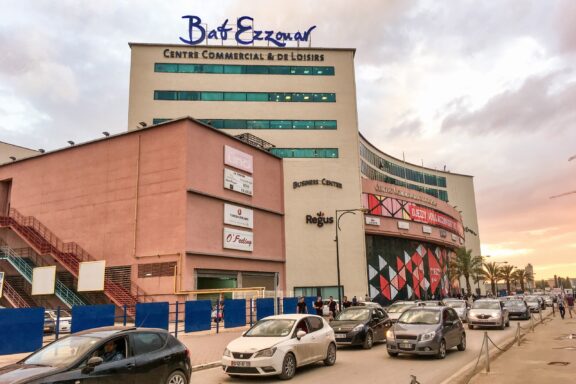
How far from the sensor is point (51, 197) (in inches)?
1606

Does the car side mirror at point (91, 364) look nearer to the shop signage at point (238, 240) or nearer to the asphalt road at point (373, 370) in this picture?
the asphalt road at point (373, 370)

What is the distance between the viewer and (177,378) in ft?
32.1

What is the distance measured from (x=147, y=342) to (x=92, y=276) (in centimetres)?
2595

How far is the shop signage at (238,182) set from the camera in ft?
127

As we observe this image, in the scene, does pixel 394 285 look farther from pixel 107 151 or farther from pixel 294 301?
pixel 107 151

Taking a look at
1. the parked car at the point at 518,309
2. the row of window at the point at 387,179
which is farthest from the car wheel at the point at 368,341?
the row of window at the point at 387,179

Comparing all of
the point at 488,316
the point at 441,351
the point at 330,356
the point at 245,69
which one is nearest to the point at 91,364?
the point at 330,356

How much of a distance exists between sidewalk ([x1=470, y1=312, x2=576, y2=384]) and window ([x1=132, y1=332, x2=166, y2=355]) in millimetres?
7041

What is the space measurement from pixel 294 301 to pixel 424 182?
66.3 metres

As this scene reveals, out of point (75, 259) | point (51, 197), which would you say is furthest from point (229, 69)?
point (75, 259)

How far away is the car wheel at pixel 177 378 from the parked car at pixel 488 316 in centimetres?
1982

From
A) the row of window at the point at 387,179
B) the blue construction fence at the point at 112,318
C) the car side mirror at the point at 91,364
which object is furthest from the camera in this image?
the row of window at the point at 387,179

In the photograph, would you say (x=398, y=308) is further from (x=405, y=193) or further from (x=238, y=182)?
(x=405, y=193)

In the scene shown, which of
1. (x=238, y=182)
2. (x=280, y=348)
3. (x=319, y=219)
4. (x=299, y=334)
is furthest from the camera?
(x=319, y=219)
